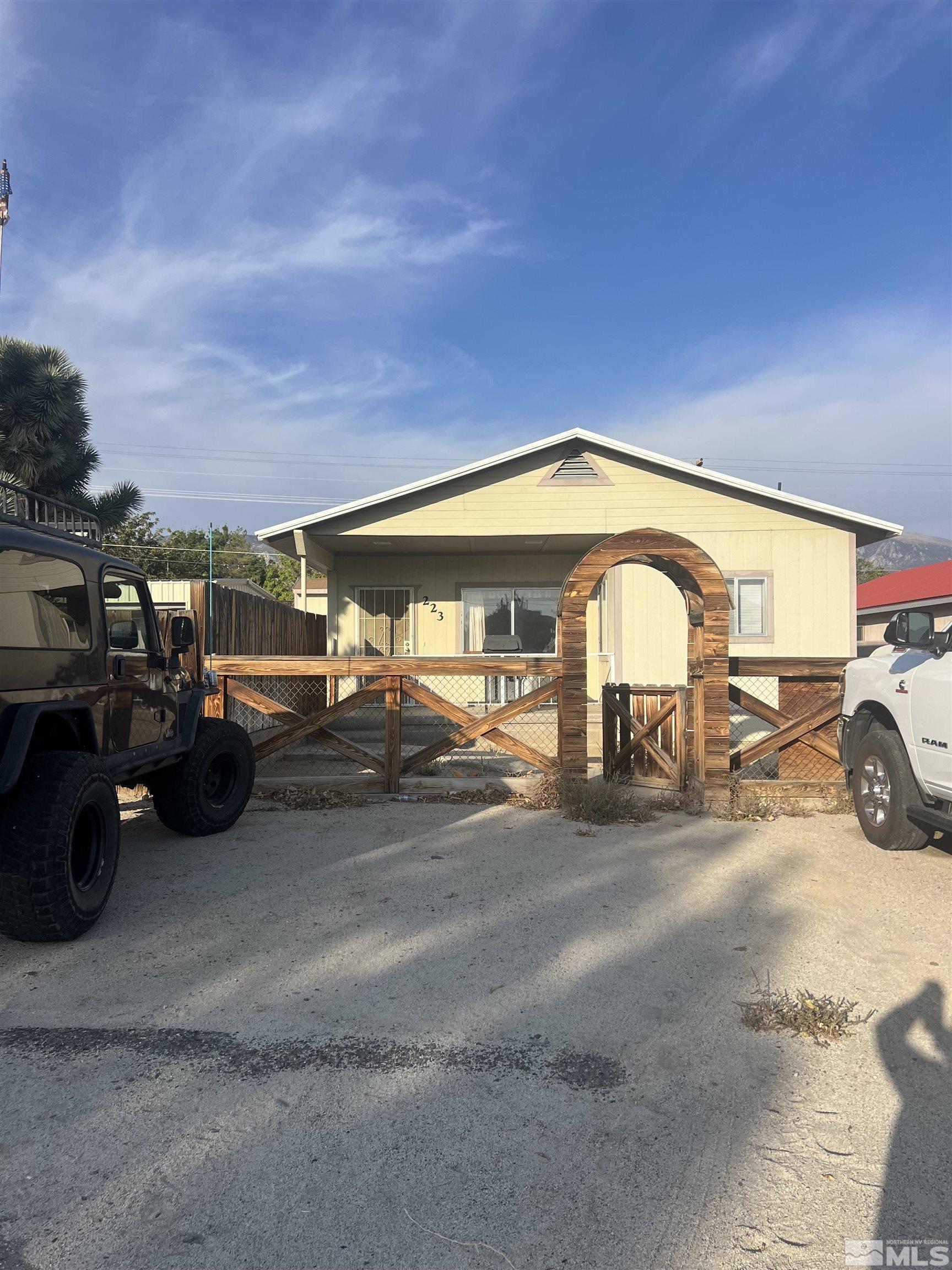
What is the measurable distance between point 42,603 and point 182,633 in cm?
162

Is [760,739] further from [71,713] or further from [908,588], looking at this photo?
[908,588]

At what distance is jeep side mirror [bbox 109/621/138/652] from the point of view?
5477mm

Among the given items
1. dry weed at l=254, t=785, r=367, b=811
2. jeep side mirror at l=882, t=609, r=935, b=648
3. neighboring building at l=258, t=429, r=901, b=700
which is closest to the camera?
jeep side mirror at l=882, t=609, r=935, b=648

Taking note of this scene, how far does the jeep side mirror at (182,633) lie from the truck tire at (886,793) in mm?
5165

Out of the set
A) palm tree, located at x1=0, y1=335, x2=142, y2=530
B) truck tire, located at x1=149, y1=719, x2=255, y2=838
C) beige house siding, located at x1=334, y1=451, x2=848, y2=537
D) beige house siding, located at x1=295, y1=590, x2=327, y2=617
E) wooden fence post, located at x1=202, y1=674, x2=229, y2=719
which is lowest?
truck tire, located at x1=149, y1=719, x2=255, y2=838

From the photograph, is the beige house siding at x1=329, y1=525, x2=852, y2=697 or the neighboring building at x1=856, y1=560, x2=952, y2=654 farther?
the neighboring building at x1=856, y1=560, x2=952, y2=654

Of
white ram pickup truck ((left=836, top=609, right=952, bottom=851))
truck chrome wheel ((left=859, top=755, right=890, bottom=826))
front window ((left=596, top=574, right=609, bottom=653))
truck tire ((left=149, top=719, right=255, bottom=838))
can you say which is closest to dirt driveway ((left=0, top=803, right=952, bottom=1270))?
white ram pickup truck ((left=836, top=609, right=952, bottom=851))

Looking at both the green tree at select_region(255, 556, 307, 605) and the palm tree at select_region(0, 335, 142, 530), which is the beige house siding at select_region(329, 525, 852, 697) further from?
the green tree at select_region(255, 556, 307, 605)

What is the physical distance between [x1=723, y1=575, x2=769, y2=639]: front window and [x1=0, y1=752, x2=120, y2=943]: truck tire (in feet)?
33.9

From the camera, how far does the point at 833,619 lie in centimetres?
1284

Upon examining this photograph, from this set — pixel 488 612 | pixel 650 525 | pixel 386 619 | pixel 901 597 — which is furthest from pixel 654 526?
pixel 901 597

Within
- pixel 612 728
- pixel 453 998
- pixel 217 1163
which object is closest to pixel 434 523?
pixel 612 728

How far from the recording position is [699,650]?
26.7ft

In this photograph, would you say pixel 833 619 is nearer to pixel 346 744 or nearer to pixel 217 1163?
pixel 346 744
